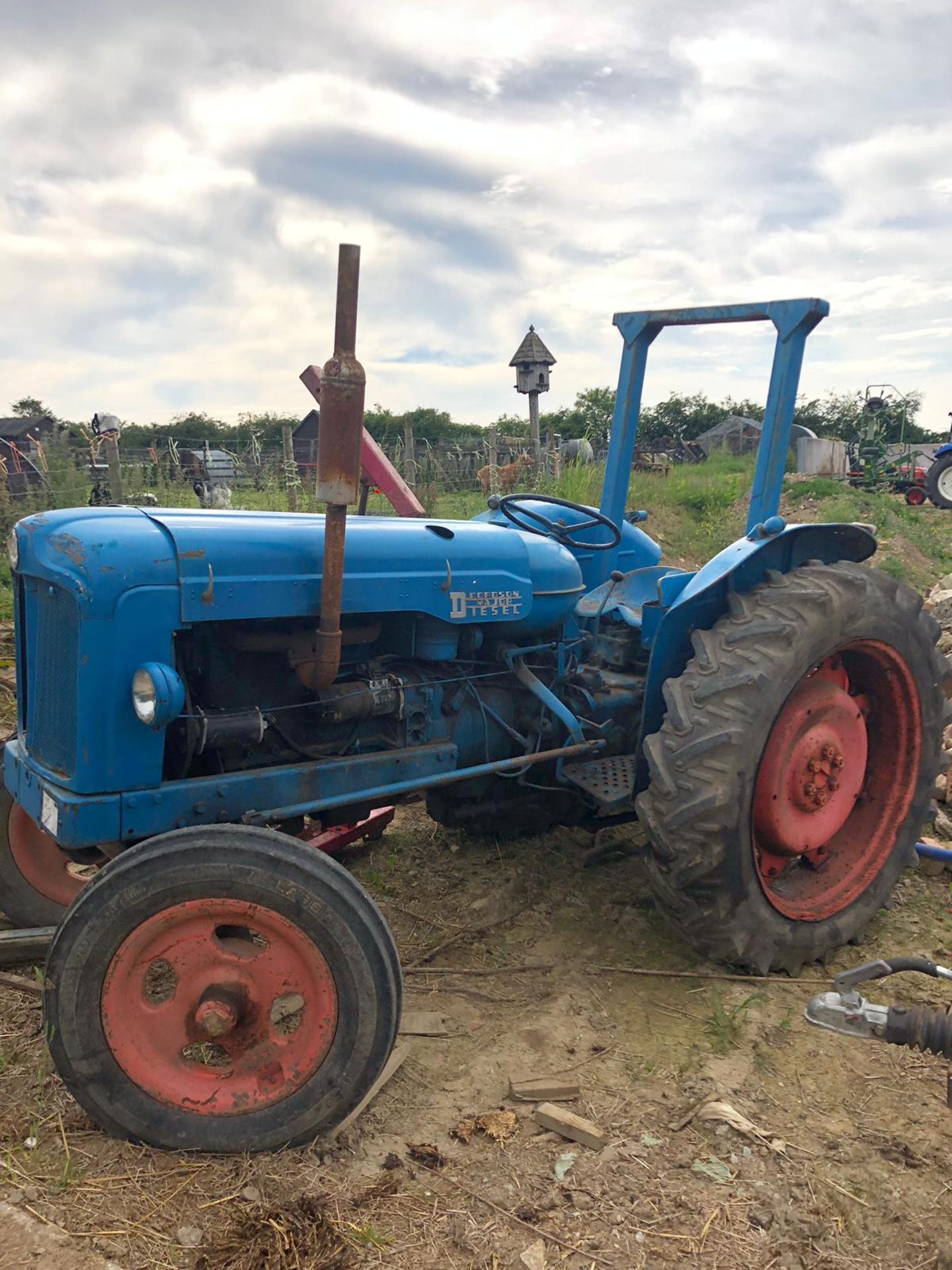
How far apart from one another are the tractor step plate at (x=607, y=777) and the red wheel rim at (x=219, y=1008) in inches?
48.9

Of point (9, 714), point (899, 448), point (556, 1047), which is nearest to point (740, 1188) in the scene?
point (556, 1047)

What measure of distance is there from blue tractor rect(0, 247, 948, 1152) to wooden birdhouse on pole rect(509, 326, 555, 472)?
11.5 meters

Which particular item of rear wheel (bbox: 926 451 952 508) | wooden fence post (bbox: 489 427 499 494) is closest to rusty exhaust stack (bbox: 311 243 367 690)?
wooden fence post (bbox: 489 427 499 494)

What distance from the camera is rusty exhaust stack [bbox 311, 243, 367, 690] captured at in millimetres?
2080

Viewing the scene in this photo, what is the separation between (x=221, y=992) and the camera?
2.12 m

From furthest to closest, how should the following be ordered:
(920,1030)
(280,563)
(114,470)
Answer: (114,470) → (280,563) → (920,1030)

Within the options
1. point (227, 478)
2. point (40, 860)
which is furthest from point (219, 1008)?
point (227, 478)

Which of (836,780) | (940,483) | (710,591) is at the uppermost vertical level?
(940,483)

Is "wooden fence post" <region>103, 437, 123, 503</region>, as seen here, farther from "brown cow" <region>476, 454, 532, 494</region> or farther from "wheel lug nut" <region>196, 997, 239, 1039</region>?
"wheel lug nut" <region>196, 997, 239, 1039</region>

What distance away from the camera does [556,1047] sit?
8.34ft

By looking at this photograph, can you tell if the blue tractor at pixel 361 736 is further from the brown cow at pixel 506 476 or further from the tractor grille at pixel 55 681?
the brown cow at pixel 506 476

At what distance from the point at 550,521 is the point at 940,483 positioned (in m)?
13.9

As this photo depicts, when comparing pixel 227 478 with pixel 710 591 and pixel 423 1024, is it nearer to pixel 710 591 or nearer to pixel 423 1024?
pixel 710 591

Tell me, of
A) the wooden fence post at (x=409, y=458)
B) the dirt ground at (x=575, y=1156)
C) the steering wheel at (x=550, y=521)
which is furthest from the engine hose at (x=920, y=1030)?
the wooden fence post at (x=409, y=458)
